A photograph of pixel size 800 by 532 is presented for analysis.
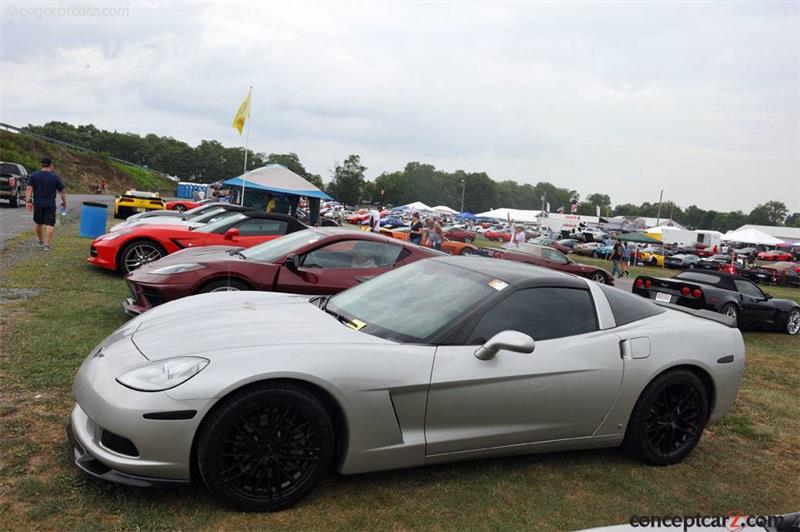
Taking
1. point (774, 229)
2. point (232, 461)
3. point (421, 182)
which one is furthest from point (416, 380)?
point (421, 182)

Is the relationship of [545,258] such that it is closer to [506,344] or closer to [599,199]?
[506,344]

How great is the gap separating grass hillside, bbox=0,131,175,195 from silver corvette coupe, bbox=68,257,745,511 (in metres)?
43.6

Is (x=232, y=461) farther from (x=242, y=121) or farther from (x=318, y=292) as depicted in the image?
(x=242, y=121)

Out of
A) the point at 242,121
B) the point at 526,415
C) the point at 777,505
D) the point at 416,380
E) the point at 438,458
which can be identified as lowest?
the point at 777,505

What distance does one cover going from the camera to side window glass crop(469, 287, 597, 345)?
→ 11.2ft

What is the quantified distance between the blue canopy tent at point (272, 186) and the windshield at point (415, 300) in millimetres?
14387

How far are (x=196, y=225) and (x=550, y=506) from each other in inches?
301

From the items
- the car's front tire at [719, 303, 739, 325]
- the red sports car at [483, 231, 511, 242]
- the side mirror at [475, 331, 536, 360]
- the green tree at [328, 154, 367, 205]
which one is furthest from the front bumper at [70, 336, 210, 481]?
the green tree at [328, 154, 367, 205]

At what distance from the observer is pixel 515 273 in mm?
3809

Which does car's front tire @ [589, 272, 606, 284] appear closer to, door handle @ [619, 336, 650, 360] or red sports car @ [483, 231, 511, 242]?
door handle @ [619, 336, 650, 360]

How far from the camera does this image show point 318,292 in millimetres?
6191

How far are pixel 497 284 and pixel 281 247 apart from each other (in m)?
3.52

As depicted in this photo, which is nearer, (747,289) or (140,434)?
(140,434)

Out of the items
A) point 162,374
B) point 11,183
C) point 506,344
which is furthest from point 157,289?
point 11,183
